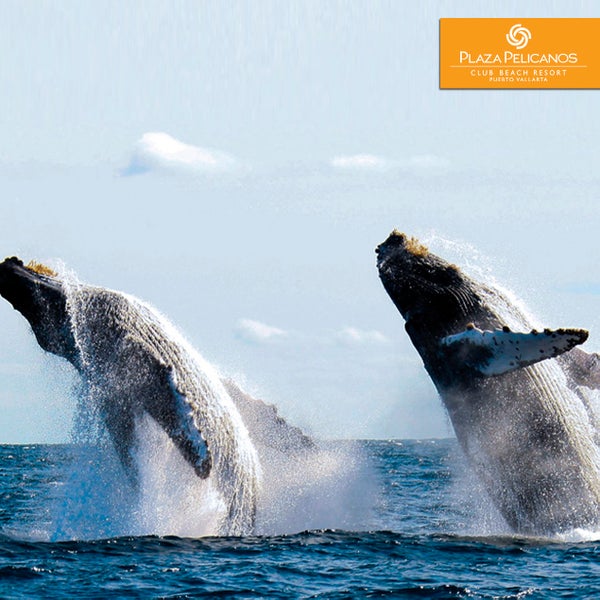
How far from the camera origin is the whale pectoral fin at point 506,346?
1350cm

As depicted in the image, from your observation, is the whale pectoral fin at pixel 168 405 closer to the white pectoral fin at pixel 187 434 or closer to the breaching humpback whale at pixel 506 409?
the white pectoral fin at pixel 187 434

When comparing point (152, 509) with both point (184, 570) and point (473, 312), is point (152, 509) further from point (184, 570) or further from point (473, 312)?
point (473, 312)

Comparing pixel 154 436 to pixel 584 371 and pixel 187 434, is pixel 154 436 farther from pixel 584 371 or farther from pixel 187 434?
pixel 584 371

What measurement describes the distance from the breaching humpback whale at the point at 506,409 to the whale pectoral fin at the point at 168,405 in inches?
139

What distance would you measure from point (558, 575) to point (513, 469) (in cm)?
254

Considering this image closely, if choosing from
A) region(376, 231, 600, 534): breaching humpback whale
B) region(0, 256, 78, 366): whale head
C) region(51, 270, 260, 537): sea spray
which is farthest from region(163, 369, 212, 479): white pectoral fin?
region(376, 231, 600, 534): breaching humpback whale

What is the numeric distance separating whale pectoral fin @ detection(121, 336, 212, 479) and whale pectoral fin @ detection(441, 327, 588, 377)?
371 centimetres

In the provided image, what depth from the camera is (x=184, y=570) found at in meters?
13.6

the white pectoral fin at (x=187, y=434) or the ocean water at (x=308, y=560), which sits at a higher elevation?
the white pectoral fin at (x=187, y=434)

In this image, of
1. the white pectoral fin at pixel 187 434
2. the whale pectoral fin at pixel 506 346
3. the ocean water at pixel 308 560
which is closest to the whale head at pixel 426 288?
the whale pectoral fin at pixel 506 346

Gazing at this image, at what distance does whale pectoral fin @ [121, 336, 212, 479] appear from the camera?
14.8 meters

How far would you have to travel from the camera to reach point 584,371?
15961 millimetres

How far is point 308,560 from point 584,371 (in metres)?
5.04

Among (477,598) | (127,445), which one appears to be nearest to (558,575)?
→ (477,598)
